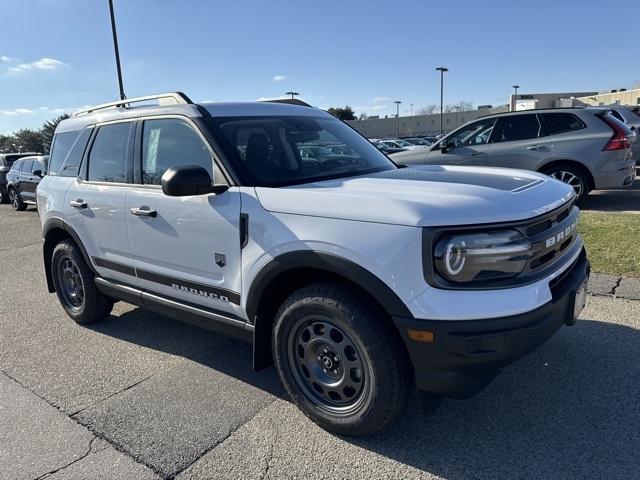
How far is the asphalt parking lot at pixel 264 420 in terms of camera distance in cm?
250

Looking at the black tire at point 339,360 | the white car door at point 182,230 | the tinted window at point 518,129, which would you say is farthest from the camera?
the tinted window at point 518,129

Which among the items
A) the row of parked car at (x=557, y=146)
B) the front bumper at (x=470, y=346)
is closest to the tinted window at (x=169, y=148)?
the front bumper at (x=470, y=346)

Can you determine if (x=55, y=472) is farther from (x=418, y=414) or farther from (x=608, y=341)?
(x=608, y=341)

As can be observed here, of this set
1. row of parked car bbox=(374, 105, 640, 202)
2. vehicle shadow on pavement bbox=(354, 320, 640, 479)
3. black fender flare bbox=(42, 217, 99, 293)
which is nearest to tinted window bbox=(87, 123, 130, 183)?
black fender flare bbox=(42, 217, 99, 293)

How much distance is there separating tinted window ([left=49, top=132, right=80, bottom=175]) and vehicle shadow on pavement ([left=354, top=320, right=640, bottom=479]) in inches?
152

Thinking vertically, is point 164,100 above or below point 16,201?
above

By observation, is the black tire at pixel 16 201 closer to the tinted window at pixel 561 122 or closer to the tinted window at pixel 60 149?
the tinted window at pixel 60 149

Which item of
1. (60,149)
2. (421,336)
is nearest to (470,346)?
(421,336)

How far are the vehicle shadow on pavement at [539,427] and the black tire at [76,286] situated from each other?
2958 mm

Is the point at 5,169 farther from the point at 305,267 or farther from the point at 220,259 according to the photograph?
the point at 305,267

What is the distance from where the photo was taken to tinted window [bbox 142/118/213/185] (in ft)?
10.7

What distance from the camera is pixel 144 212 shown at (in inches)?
137

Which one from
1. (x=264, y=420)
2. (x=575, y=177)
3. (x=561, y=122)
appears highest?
(x=561, y=122)

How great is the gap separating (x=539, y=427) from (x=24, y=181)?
1523 centimetres
